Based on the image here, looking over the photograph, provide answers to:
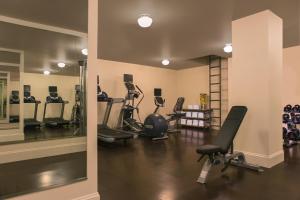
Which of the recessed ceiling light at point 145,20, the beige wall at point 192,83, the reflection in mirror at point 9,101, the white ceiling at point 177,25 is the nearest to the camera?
the reflection in mirror at point 9,101

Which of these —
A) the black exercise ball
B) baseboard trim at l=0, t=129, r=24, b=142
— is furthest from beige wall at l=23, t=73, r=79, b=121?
the black exercise ball

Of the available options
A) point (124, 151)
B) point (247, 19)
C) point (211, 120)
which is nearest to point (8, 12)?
point (124, 151)

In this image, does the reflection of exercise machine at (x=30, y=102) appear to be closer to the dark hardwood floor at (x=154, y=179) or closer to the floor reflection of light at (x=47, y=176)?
the dark hardwood floor at (x=154, y=179)

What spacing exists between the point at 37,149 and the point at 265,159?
10.7 feet

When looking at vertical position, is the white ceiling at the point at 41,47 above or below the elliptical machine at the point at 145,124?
above

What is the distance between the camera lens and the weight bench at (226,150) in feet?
9.04

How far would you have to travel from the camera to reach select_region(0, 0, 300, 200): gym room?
2.16 metres

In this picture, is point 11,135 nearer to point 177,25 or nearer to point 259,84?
point 177,25

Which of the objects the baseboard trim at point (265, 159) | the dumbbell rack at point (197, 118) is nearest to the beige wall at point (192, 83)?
the dumbbell rack at point (197, 118)

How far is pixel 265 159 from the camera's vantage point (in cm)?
336

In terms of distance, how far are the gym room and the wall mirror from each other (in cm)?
1

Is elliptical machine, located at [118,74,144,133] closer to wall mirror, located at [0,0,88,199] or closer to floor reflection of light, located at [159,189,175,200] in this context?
wall mirror, located at [0,0,88,199]

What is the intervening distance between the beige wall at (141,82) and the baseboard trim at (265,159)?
497 centimetres

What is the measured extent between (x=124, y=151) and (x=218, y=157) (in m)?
2.19
